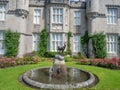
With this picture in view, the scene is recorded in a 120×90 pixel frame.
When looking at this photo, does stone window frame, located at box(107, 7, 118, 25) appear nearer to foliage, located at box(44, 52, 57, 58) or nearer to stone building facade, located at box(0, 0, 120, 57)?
stone building facade, located at box(0, 0, 120, 57)

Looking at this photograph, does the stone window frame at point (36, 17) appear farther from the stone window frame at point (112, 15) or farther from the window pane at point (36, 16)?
the stone window frame at point (112, 15)

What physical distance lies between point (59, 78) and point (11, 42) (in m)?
14.2

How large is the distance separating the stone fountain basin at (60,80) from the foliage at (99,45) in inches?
438

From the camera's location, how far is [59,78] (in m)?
14.7

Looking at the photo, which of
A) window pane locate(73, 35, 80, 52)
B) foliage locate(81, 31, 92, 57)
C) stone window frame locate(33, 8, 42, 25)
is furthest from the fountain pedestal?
stone window frame locate(33, 8, 42, 25)

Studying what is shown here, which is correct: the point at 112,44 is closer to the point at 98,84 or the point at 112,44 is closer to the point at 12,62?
the point at 12,62

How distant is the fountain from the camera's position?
1274 cm

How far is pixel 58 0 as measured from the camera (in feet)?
92.5

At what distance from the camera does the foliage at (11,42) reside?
2683 centimetres

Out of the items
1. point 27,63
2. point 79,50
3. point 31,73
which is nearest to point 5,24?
point 27,63

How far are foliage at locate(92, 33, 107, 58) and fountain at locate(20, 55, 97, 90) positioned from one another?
36.5ft

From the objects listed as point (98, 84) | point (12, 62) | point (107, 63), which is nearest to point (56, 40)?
point (12, 62)

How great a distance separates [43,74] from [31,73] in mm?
1054

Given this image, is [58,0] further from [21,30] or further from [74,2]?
[21,30]
